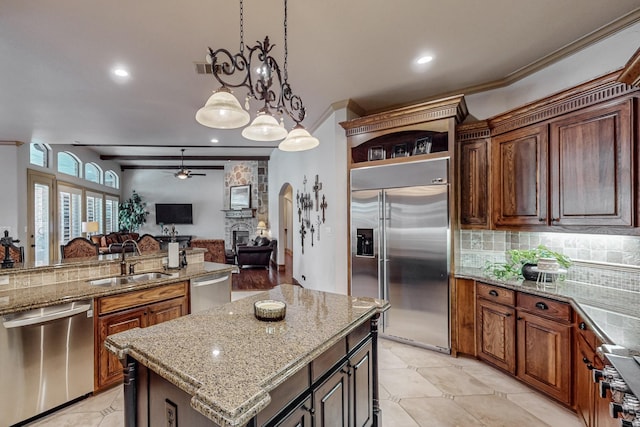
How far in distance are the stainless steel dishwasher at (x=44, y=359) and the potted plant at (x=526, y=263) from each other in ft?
12.1

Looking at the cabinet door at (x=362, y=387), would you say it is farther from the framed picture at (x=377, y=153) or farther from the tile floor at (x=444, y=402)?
the framed picture at (x=377, y=153)

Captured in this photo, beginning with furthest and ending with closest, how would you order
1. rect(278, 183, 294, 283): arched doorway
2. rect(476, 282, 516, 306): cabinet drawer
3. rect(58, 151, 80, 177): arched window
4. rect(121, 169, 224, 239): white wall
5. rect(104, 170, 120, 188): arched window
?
rect(121, 169, 224, 239): white wall
rect(104, 170, 120, 188): arched window
rect(278, 183, 294, 283): arched doorway
rect(58, 151, 80, 177): arched window
rect(476, 282, 516, 306): cabinet drawer

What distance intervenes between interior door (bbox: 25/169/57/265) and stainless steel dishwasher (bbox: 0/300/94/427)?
18.7 feet

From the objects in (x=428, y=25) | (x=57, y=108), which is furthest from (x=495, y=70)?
(x=57, y=108)

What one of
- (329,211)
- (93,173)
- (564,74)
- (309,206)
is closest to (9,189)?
(93,173)

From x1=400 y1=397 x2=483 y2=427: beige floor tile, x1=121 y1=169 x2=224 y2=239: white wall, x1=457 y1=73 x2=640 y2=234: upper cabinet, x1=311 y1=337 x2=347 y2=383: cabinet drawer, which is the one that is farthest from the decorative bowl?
x1=121 y1=169 x2=224 y2=239: white wall

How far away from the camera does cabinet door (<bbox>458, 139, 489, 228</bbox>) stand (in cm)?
304

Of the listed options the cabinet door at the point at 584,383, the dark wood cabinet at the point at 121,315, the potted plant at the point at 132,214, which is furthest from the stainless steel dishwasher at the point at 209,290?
the potted plant at the point at 132,214

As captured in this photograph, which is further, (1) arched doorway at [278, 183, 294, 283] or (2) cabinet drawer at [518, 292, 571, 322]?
(1) arched doorway at [278, 183, 294, 283]

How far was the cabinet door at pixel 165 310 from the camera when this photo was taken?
104 inches

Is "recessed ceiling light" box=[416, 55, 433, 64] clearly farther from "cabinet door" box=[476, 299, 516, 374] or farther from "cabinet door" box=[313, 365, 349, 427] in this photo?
"cabinet door" box=[313, 365, 349, 427]

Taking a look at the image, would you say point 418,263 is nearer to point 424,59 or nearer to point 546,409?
point 546,409

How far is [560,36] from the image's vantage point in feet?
8.30

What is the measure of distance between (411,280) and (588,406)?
1.66 metres
